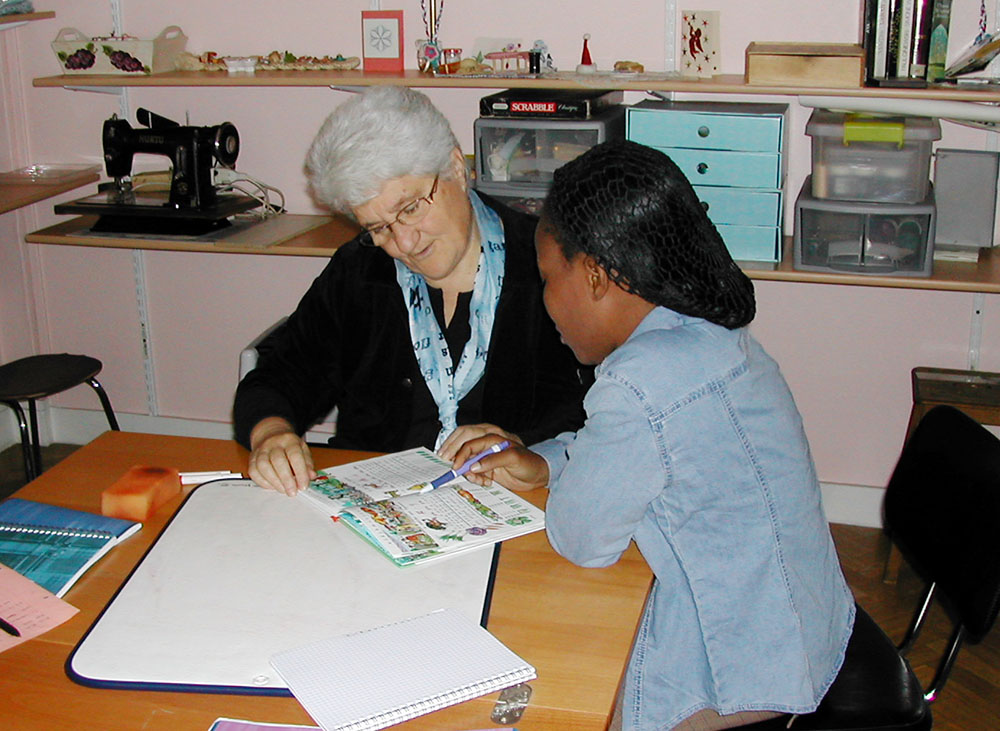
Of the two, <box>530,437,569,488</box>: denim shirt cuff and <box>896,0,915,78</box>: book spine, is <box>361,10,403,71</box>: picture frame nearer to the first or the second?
<box>896,0,915,78</box>: book spine

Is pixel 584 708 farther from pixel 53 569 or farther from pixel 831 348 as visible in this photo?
pixel 831 348

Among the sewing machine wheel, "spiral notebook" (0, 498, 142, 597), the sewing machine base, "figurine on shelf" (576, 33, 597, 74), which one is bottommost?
"spiral notebook" (0, 498, 142, 597)

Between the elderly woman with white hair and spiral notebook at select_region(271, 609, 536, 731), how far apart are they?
2.08 feet

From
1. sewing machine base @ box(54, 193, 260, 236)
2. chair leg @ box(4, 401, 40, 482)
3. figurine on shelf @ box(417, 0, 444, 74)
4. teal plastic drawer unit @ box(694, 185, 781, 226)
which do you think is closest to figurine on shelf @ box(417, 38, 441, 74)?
figurine on shelf @ box(417, 0, 444, 74)

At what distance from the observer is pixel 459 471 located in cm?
167

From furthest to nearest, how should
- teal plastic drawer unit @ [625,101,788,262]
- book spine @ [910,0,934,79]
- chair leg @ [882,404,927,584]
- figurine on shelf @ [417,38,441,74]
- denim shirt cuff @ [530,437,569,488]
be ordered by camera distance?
1. figurine on shelf @ [417,38,441,74]
2. chair leg @ [882,404,927,584]
3. teal plastic drawer unit @ [625,101,788,262]
4. book spine @ [910,0,934,79]
5. denim shirt cuff @ [530,437,569,488]

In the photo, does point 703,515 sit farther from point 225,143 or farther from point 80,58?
point 80,58

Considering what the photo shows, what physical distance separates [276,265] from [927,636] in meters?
2.19

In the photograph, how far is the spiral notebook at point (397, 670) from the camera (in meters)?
1.16

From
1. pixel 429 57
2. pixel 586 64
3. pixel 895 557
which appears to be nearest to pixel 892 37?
pixel 586 64

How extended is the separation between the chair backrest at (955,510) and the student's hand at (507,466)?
647 millimetres

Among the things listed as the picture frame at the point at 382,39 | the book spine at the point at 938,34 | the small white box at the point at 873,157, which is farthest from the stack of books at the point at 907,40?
the picture frame at the point at 382,39

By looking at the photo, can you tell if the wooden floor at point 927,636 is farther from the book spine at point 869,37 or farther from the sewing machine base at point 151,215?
the book spine at point 869,37

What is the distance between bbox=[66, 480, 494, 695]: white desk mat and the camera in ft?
4.10
